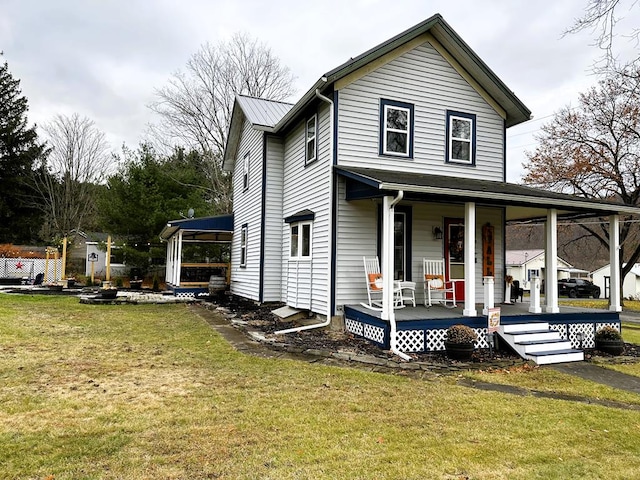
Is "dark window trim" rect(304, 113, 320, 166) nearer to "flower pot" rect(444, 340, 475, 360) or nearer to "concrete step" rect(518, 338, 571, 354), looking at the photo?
"flower pot" rect(444, 340, 475, 360)

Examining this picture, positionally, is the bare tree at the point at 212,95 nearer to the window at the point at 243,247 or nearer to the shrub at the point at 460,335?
the window at the point at 243,247

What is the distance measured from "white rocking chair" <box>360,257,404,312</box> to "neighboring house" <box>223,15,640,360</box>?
238 mm

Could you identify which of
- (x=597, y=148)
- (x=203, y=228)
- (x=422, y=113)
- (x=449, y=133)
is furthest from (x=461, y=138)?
(x=597, y=148)

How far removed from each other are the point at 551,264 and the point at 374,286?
12.7ft

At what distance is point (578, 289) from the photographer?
38125mm

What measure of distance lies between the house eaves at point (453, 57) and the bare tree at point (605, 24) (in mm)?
4274

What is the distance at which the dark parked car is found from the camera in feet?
125

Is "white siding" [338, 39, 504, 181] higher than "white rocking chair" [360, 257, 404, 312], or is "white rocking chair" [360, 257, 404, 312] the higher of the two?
"white siding" [338, 39, 504, 181]

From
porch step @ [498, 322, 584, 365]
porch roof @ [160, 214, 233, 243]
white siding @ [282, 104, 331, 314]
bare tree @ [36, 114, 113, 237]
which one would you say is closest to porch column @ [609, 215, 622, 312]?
porch step @ [498, 322, 584, 365]

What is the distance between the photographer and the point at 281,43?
2706 centimetres

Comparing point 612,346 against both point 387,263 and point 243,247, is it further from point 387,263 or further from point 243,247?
point 243,247

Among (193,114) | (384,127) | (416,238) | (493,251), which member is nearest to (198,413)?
(416,238)

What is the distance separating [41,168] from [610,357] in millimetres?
38647

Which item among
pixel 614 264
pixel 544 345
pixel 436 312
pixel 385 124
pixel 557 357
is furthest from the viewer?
pixel 385 124
